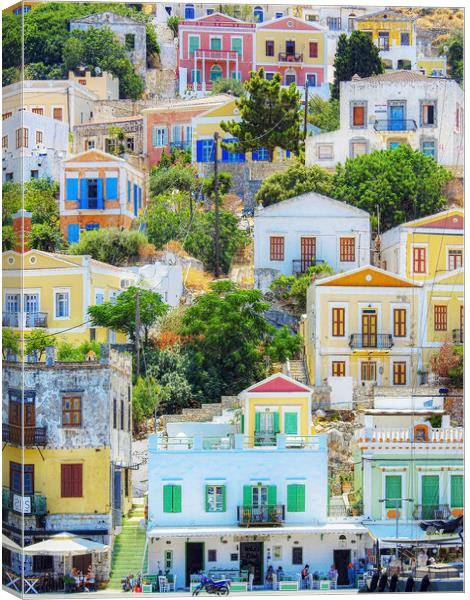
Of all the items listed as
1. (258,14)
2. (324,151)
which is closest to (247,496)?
(324,151)

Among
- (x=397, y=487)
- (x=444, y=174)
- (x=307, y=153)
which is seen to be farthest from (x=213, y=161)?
(x=397, y=487)

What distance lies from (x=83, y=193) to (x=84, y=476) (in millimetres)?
3431

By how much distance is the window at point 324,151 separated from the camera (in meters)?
26.7

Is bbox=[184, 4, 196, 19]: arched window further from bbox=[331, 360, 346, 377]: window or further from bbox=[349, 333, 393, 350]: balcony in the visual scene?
bbox=[331, 360, 346, 377]: window

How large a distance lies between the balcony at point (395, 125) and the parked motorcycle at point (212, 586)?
19.1 feet

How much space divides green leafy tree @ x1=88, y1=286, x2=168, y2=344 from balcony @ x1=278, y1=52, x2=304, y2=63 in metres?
3.48

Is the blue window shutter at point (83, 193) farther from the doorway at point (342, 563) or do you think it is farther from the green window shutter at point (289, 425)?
the doorway at point (342, 563)

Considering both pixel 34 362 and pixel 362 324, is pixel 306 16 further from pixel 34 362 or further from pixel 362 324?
pixel 34 362

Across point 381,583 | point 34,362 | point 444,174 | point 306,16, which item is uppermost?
point 306,16

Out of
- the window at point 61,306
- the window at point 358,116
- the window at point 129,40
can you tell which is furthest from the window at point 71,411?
the window at point 358,116

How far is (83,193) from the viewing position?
85.5ft

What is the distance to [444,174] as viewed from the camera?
26172 millimetres

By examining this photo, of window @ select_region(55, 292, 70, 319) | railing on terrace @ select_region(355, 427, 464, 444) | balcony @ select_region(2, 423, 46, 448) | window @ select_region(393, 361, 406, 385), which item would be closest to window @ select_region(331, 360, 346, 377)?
window @ select_region(393, 361, 406, 385)

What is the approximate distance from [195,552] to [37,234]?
3.94 metres
